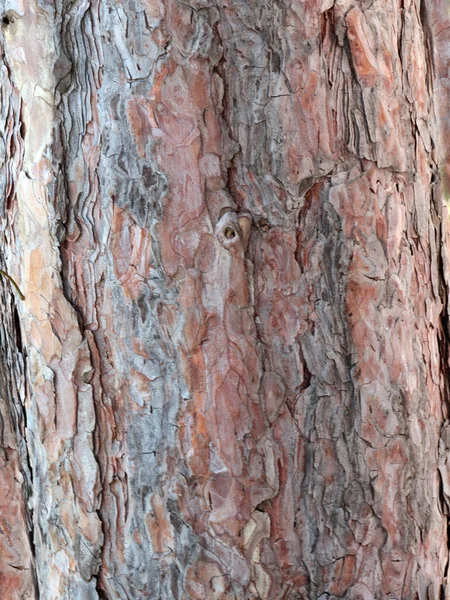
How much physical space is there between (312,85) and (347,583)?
68 cm

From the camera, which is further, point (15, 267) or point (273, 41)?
point (15, 267)

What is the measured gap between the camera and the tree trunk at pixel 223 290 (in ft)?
2.77

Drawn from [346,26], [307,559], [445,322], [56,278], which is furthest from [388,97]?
[307,559]

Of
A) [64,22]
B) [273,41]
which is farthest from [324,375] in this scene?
[64,22]

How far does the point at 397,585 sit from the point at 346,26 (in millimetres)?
776

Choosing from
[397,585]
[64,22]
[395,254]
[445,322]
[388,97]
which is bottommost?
[397,585]

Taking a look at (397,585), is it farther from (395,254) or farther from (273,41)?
(273,41)

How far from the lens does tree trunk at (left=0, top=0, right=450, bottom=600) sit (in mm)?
843

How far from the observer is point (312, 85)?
2.81 feet

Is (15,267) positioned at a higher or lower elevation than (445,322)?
higher

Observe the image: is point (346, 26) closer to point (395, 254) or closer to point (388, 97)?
point (388, 97)

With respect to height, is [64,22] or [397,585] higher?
[64,22]

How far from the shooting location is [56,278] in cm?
90

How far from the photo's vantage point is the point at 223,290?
851 millimetres
